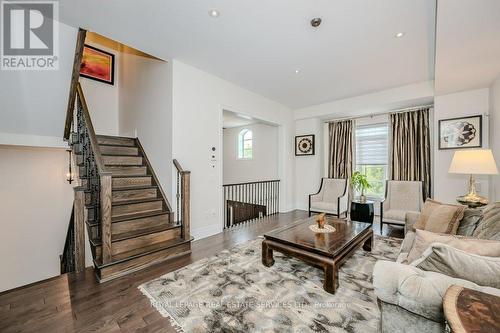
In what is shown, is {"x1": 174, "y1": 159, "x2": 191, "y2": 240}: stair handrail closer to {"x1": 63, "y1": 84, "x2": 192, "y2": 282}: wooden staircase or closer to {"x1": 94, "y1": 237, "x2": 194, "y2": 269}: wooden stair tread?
{"x1": 63, "y1": 84, "x2": 192, "y2": 282}: wooden staircase

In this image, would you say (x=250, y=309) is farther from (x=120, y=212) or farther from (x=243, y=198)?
(x=243, y=198)

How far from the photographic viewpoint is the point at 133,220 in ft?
10.2

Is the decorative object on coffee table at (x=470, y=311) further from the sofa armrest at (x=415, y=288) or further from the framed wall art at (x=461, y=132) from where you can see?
the framed wall art at (x=461, y=132)

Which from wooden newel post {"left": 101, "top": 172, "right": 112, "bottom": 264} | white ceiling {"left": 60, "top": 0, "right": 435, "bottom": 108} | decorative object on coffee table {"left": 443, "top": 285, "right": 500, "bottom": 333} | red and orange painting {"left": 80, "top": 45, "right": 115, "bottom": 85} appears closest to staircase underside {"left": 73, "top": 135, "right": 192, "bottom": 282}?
wooden newel post {"left": 101, "top": 172, "right": 112, "bottom": 264}

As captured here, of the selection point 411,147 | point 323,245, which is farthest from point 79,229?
point 411,147

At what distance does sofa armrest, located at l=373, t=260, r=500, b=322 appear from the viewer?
1046mm

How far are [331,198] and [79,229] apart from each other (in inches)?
190

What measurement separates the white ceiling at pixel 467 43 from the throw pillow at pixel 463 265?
6.64 ft

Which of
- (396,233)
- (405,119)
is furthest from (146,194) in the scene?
(405,119)

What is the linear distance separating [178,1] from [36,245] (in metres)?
5.36

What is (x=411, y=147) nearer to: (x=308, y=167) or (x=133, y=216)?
(x=308, y=167)

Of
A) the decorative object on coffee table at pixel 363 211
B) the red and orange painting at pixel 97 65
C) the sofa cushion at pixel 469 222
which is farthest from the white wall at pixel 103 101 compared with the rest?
the sofa cushion at pixel 469 222

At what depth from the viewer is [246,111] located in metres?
4.83

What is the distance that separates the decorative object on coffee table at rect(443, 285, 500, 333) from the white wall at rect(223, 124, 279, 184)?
531 centimetres
